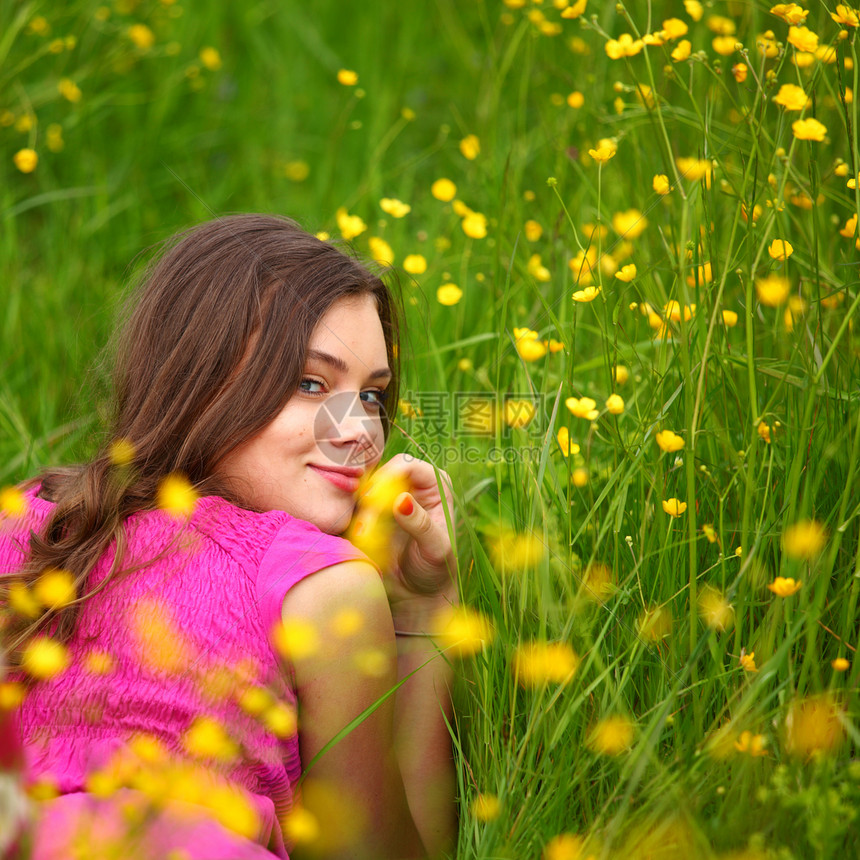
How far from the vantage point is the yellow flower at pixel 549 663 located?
3.67 ft

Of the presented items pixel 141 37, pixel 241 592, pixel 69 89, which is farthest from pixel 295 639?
pixel 141 37

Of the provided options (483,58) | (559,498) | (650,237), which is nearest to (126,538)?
(559,498)

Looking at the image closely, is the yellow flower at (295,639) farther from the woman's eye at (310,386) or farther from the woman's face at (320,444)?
the woman's eye at (310,386)

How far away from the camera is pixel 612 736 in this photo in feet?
3.59

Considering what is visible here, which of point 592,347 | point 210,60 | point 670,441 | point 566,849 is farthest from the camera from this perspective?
point 210,60

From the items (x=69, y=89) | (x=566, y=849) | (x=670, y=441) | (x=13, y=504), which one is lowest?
(x=566, y=849)

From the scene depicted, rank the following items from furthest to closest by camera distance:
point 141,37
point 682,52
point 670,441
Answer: point 141,37, point 682,52, point 670,441

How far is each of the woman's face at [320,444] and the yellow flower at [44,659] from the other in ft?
1.04

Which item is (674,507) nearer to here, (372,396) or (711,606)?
(711,606)

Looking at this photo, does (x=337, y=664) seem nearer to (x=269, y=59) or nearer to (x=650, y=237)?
(x=650, y=237)

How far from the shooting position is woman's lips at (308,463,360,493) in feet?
4.29

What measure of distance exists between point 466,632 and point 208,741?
370mm

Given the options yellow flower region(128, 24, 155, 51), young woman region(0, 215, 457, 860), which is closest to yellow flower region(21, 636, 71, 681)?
young woman region(0, 215, 457, 860)

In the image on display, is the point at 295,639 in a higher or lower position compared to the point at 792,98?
lower
